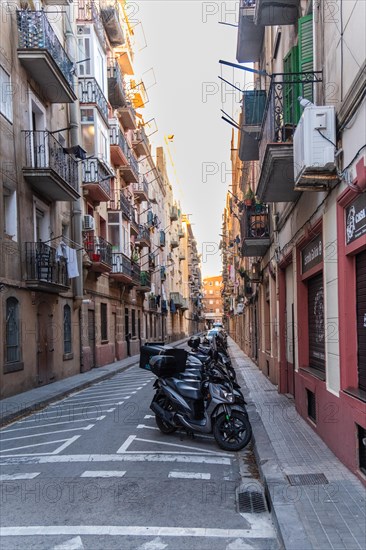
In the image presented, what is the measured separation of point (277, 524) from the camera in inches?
176

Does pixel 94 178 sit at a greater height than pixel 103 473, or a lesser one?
greater

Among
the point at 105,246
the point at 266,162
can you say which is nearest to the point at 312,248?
the point at 266,162

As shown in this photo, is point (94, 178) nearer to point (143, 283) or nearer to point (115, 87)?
point (115, 87)

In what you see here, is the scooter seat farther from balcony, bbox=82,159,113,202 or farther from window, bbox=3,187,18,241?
balcony, bbox=82,159,113,202

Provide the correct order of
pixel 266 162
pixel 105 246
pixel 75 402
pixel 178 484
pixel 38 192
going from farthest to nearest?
1. pixel 105 246
2. pixel 38 192
3. pixel 75 402
4. pixel 266 162
5. pixel 178 484

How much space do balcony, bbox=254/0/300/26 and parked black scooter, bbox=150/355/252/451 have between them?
6436 millimetres

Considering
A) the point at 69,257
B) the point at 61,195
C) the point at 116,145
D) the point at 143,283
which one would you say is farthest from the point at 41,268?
the point at 143,283

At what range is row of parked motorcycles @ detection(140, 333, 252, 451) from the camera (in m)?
7.46

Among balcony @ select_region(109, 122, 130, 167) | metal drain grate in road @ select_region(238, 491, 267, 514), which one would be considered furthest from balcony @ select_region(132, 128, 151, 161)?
metal drain grate in road @ select_region(238, 491, 267, 514)

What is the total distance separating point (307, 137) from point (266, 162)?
2.10m

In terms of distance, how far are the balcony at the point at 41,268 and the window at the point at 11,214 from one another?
0.69 m

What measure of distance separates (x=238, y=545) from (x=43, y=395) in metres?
9.90

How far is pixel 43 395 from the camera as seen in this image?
13289 millimetres

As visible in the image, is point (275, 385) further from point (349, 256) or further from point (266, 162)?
point (349, 256)
